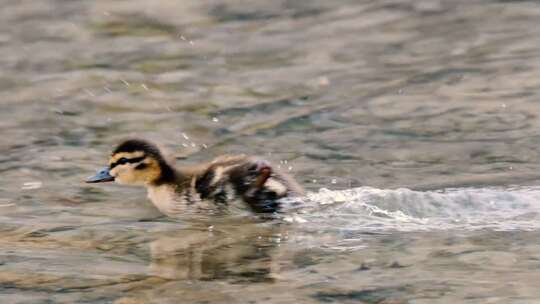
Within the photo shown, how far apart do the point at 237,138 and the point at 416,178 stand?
1.20 meters

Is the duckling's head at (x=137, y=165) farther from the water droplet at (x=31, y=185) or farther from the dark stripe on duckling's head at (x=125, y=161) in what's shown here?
the water droplet at (x=31, y=185)

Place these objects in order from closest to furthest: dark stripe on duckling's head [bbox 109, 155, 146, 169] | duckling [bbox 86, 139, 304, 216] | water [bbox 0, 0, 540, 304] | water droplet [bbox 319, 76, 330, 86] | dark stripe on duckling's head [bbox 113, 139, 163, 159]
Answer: water [bbox 0, 0, 540, 304], duckling [bbox 86, 139, 304, 216], dark stripe on duckling's head [bbox 109, 155, 146, 169], dark stripe on duckling's head [bbox 113, 139, 163, 159], water droplet [bbox 319, 76, 330, 86]

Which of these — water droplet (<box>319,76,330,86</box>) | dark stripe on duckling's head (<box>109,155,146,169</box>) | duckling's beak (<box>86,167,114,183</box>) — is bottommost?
duckling's beak (<box>86,167,114,183</box>)

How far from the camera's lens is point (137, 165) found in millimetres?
6262

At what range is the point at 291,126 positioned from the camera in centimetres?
739

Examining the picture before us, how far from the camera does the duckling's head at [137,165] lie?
6.24 meters

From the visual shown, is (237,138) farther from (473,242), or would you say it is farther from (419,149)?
(473,242)

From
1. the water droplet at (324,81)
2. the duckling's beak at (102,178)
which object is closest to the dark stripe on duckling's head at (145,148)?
the duckling's beak at (102,178)

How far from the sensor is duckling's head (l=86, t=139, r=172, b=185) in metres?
6.24

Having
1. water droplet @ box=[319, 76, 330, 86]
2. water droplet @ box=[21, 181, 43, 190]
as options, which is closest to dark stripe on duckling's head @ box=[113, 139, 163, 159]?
water droplet @ box=[21, 181, 43, 190]

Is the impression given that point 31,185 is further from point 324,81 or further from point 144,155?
point 324,81

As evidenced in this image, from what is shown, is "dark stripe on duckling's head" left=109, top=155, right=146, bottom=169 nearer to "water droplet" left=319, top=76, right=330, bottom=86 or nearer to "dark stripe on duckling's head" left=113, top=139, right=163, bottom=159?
"dark stripe on duckling's head" left=113, top=139, right=163, bottom=159

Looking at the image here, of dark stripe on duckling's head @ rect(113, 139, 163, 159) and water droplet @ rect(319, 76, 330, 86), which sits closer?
dark stripe on duckling's head @ rect(113, 139, 163, 159)

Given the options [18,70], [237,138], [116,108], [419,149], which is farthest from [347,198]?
[18,70]
